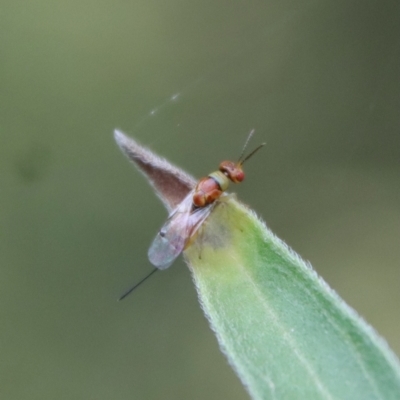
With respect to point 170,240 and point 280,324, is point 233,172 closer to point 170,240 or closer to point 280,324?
point 170,240

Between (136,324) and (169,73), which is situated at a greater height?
(169,73)

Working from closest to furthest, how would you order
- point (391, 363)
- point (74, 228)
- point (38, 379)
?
point (391, 363) < point (38, 379) < point (74, 228)

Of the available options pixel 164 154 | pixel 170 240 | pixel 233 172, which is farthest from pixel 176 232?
pixel 164 154

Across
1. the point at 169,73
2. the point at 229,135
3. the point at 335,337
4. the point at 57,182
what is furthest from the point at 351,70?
the point at 335,337

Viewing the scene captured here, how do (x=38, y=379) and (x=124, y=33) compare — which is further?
(x=124, y=33)

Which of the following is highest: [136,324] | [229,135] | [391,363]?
[229,135]

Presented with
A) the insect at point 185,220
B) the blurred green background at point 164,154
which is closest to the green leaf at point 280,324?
the insect at point 185,220

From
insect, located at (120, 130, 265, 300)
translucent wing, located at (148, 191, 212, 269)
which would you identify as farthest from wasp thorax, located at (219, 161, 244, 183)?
translucent wing, located at (148, 191, 212, 269)

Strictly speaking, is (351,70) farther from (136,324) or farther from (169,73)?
(136,324)
